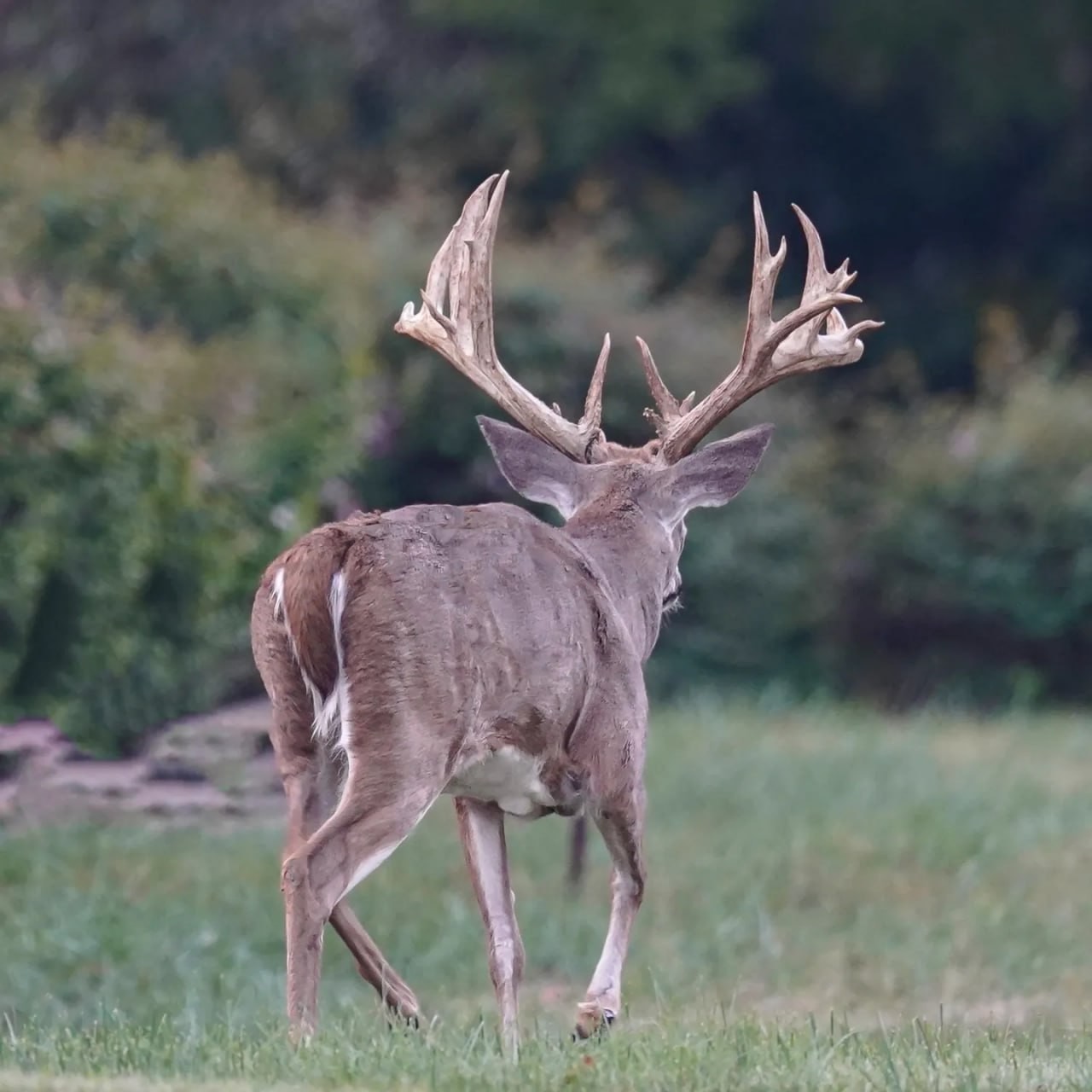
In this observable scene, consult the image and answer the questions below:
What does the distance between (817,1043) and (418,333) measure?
2.93 metres

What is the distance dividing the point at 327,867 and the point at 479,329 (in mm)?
2502

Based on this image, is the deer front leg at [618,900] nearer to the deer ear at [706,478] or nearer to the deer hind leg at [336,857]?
the deer hind leg at [336,857]

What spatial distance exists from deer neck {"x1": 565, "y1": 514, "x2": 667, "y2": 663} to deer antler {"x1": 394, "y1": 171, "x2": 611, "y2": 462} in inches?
20.0

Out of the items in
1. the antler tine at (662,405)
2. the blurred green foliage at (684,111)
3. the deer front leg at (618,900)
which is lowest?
the deer front leg at (618,900)

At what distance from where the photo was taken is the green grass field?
214 inches

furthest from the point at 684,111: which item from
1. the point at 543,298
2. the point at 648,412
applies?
the point at 648,412

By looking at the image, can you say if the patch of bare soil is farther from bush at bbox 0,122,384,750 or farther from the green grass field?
the green grass field

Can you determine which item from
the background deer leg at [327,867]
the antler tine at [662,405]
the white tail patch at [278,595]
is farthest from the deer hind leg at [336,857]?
the antler tine at [662,405]

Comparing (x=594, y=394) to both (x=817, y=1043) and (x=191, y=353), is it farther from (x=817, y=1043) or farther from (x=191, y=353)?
(x=191, y=353)

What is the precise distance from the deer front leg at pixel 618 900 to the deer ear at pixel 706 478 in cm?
124

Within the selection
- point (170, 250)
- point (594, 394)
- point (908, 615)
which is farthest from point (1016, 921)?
point (908, 615)

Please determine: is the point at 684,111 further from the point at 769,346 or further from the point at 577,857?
the point at 769,346

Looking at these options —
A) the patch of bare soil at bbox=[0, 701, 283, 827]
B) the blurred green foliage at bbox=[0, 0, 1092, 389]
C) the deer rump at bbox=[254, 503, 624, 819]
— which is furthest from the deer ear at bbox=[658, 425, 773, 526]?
the blurred green foliage at bbox=[0, 0, 1092, 389]

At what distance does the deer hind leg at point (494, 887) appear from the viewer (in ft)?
21.5
